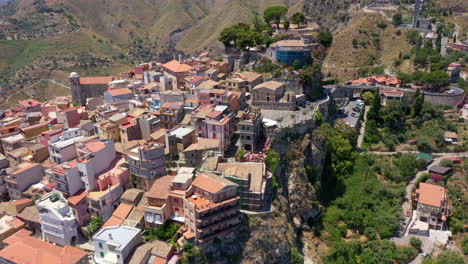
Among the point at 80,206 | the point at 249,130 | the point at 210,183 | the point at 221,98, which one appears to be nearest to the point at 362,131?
the point at 249,130

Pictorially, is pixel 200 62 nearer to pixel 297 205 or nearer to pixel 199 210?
pixel 297 205

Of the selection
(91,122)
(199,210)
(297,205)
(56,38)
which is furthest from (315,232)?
(56,38)

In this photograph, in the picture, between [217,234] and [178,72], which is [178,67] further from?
[217,234]

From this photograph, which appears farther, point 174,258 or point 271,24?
point 271,24

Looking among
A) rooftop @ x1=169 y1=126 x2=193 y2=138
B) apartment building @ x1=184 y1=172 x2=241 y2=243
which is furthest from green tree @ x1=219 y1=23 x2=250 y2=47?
apartment building @ x1=184 y1=172 x2=241 y2=243

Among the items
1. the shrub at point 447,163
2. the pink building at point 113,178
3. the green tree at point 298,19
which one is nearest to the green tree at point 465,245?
the shrub at point 447,163

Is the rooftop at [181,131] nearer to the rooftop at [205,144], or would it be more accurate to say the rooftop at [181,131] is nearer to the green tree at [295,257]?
the rooftop at [205,144]

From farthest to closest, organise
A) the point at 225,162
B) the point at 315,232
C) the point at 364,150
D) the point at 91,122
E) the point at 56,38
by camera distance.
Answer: the point at 56,38 → the point at 364,150 → the point at 91,122 → the point at 315,232 → the point at 225,162
